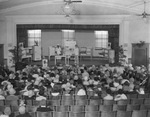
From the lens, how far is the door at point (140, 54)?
2334 cm

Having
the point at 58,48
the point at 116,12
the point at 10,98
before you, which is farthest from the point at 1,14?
the point at 10,98

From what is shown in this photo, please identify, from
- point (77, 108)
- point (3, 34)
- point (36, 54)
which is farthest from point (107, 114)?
point (3, 34)

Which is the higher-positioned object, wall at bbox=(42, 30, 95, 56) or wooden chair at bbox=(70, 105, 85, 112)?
wall at bbox=(42, 30, 95, 56)

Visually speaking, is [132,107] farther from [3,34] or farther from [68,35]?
[68,35]

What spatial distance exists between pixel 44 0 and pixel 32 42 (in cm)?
637

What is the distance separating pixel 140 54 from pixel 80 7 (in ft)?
20.5

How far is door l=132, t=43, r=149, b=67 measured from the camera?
23.3m

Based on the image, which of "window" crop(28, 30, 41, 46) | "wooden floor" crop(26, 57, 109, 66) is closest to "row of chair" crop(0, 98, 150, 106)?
"wooden floor" crop(26, 57, 109, 66)

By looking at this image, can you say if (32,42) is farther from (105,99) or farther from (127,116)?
(127,116)

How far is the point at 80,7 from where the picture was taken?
78.0ft

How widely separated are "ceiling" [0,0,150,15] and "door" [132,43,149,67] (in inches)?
108

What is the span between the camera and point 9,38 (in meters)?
24.2

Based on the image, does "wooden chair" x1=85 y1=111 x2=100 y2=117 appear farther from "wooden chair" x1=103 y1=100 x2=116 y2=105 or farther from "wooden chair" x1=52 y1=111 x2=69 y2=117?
"wooden chair" x1=103 y1=100 x2=116 y2=105

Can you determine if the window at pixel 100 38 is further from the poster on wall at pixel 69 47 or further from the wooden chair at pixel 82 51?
the poster on wall at pixel 69 47
